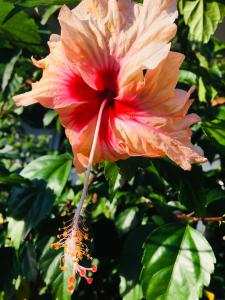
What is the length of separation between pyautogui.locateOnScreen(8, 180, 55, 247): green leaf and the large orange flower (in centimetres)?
45

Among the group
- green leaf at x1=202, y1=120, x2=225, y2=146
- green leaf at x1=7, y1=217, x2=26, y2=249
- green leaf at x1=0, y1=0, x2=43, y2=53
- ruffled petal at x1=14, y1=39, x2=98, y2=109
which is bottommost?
green leaf at x1=7, y1=217, x2=26, y2=249

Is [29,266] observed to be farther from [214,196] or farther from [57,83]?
[57,83]

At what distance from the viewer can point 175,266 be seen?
1022 mm

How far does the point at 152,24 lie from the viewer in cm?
66

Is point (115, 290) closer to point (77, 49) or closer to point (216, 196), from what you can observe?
point (216, 196)

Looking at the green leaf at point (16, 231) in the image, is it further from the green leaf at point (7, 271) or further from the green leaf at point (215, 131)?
the green leaf at point (215, 131)

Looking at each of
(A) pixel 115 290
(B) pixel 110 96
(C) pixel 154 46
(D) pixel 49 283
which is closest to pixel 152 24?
(C) pixel 154 46

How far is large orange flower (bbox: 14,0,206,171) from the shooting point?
25.7 inches

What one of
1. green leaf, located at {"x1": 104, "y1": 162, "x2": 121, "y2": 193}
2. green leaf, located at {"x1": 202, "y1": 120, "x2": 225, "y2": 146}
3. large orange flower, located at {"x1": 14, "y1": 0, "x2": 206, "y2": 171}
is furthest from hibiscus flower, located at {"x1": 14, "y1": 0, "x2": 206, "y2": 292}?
green leaf, located at {"x1": 202, "y1": 120, "x2": 225, "y2": 146}

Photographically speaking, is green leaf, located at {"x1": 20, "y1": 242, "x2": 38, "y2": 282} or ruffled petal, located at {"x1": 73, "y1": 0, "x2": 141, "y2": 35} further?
green leaf, located at {"x1": 20, "y1": 242, "x2": 38, "y2": 282}

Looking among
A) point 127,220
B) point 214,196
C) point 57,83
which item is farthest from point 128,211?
point 57,83

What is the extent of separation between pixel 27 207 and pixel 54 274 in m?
0.19

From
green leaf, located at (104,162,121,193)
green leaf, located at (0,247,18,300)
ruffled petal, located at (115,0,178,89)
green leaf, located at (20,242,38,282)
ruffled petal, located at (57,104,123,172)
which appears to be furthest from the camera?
green leaf, located at (20,242,38,282)

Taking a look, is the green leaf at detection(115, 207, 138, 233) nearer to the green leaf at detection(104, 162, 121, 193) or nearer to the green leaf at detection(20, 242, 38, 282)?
the green leaf at detection(20, 242, 38, 282)
